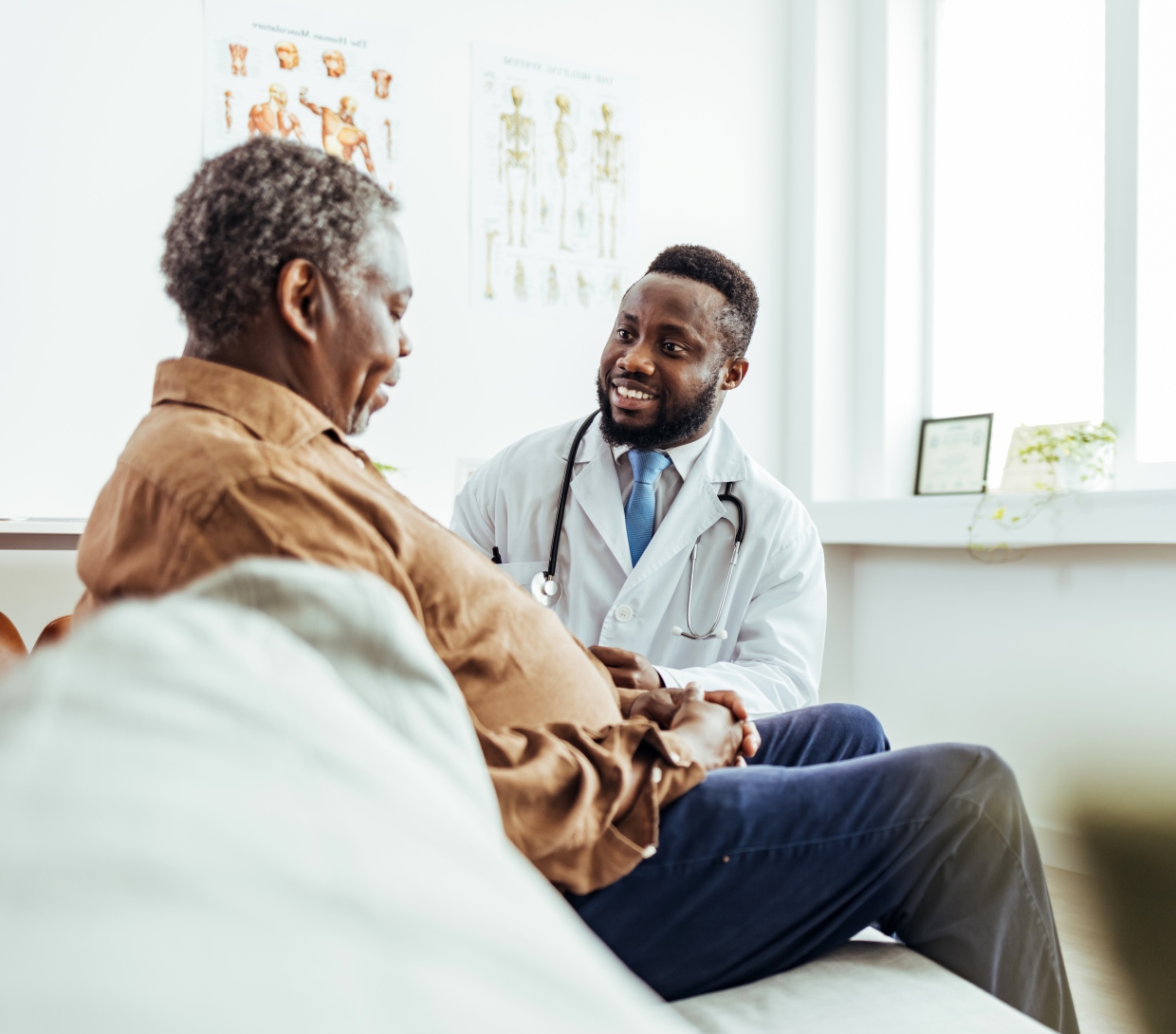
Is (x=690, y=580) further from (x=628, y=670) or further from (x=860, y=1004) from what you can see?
(x=860, y=1004)

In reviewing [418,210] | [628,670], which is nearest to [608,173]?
[418,210]

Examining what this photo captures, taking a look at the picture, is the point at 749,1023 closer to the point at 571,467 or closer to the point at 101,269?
the point at 571,467

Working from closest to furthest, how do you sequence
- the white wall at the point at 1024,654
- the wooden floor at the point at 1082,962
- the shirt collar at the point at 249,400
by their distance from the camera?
1. the shirt collar at the point at 249,400
2. the wooden floor at the point at 1082,962
3. the white wall at the point at 1024,654

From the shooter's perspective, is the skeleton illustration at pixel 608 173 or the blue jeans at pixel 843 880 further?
the skeleton illustration at pixel 608 173

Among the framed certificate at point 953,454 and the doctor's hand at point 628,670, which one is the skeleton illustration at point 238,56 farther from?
the framed certificate at point 953,454

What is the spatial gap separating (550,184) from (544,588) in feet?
5.58

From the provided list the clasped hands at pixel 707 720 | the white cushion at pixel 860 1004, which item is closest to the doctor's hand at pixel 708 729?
the clasped hands at pixel 707 720

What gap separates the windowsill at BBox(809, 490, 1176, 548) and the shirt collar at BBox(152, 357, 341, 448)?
2.04m

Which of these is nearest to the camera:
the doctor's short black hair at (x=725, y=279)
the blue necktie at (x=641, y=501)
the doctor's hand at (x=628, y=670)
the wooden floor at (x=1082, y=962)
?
the doctor's hand at (x=628, y=670)

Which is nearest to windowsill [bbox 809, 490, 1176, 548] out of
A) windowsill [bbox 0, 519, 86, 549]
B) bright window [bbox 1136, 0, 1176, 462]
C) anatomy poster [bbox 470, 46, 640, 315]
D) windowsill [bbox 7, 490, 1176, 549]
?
windowsill [bbox 7, 490, 1176, 549]

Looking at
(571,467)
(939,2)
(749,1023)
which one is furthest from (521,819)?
(939,2)

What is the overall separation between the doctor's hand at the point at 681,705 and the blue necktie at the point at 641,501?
2.01 ft

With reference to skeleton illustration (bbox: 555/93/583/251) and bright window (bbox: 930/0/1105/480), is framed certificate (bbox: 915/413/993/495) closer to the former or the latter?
bright window (bbox: 930/0/1105/480)

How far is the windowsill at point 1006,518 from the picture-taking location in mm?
2348
